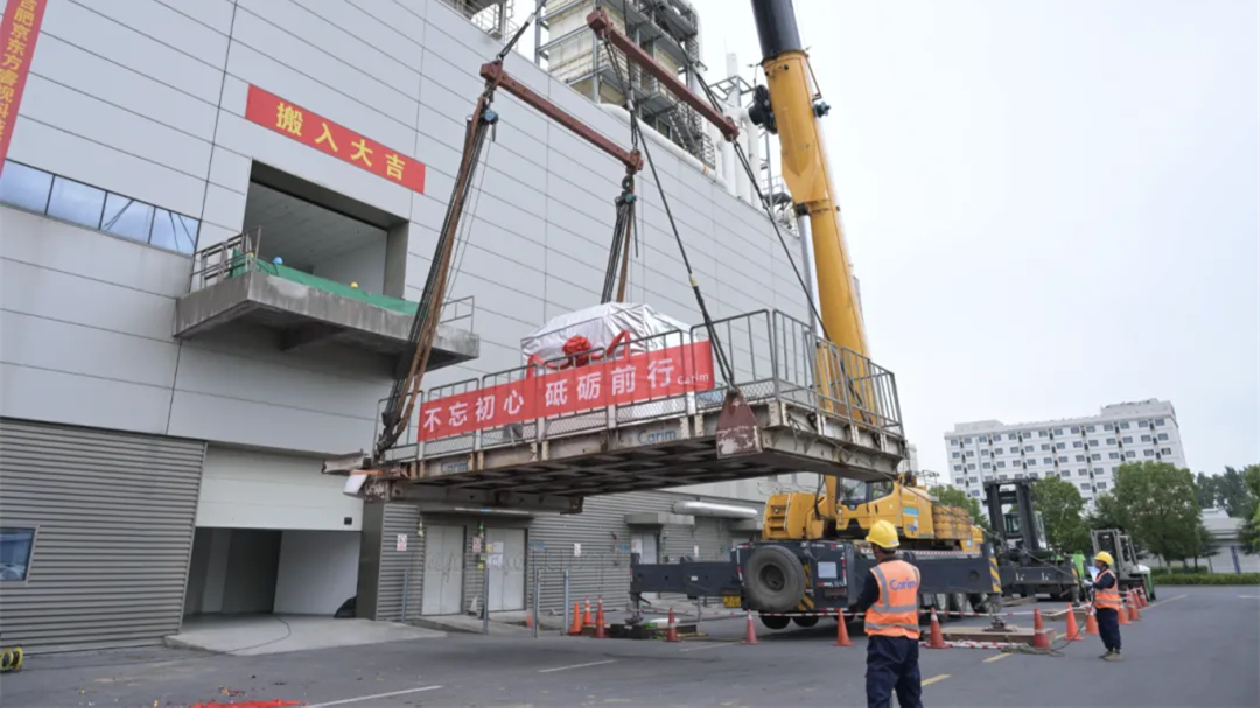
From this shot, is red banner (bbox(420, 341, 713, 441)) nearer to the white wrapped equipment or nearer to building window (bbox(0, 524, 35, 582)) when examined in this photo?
the white wrapped equipment

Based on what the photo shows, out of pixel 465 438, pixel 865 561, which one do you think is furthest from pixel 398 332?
pixel 865 561

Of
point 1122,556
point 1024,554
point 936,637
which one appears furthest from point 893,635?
point 1122,556

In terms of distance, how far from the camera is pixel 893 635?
5590 mm

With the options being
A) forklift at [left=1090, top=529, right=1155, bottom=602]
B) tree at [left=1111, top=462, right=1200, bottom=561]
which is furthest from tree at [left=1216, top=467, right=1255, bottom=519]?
forklift at [left=1090, top=529, right=1155, bottom=602]

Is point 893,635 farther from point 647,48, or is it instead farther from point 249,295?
point 647,48

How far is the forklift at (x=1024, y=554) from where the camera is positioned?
22.4m

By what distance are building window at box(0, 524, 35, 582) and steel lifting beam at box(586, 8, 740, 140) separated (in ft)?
44.0

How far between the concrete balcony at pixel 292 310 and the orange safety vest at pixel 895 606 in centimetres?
1018

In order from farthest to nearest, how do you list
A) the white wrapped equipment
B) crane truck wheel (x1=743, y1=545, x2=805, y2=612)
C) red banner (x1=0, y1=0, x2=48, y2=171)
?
crane truck wheel (x1=743, y1=545, x2=805, y2=612)
red banner (x1=0, y1=0, x2=48, y2=171)
the white wrapped equipment

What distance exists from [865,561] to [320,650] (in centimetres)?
1033

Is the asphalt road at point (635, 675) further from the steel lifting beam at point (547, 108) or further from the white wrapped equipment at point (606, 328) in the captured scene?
the steel lifting beam at point (547, 108)

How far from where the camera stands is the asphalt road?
325 inches

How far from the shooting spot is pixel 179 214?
1528 centimetres

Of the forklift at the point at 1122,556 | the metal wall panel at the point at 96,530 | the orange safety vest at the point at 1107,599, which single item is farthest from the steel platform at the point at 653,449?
the forklift at the point at 1122,556
